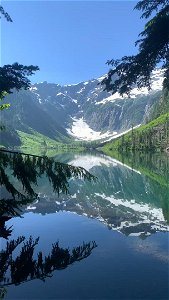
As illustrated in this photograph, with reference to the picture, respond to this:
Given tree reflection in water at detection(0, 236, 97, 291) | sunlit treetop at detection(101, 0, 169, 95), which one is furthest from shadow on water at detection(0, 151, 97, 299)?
sunlit treetop at detection(101, 0, 169, 95)

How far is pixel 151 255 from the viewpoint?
53.9 feet

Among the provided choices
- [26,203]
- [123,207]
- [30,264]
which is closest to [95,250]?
→ [30,264]

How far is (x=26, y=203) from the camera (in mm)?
11781

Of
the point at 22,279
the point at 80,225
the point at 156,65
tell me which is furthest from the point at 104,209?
the point at 22,279

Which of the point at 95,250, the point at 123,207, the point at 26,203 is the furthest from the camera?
the point at 123,207

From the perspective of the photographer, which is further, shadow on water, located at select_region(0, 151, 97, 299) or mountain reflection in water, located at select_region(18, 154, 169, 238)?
mountain reflection in water, located at select_region(18, 154, 169, 238)

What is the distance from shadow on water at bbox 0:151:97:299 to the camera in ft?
35.7

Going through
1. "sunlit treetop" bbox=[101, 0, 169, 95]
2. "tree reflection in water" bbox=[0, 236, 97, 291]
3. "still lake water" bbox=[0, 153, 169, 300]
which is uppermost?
"sunlit treetop" bbox=[101, 0, 169, 95]

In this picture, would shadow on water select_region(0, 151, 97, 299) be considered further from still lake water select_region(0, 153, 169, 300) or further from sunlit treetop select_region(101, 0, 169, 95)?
sunlit treetop select_region(101, 0, 169, 95)

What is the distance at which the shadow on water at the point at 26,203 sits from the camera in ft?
35.7

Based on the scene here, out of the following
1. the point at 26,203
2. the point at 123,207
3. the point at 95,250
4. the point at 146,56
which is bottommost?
the point at 123,207

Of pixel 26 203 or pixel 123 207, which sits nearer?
pixel 26 203

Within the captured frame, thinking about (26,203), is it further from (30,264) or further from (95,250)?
(95,250)

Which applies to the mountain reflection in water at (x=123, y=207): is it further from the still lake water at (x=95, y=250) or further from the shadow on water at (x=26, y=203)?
the shadow on water at (x=26, y=203)
